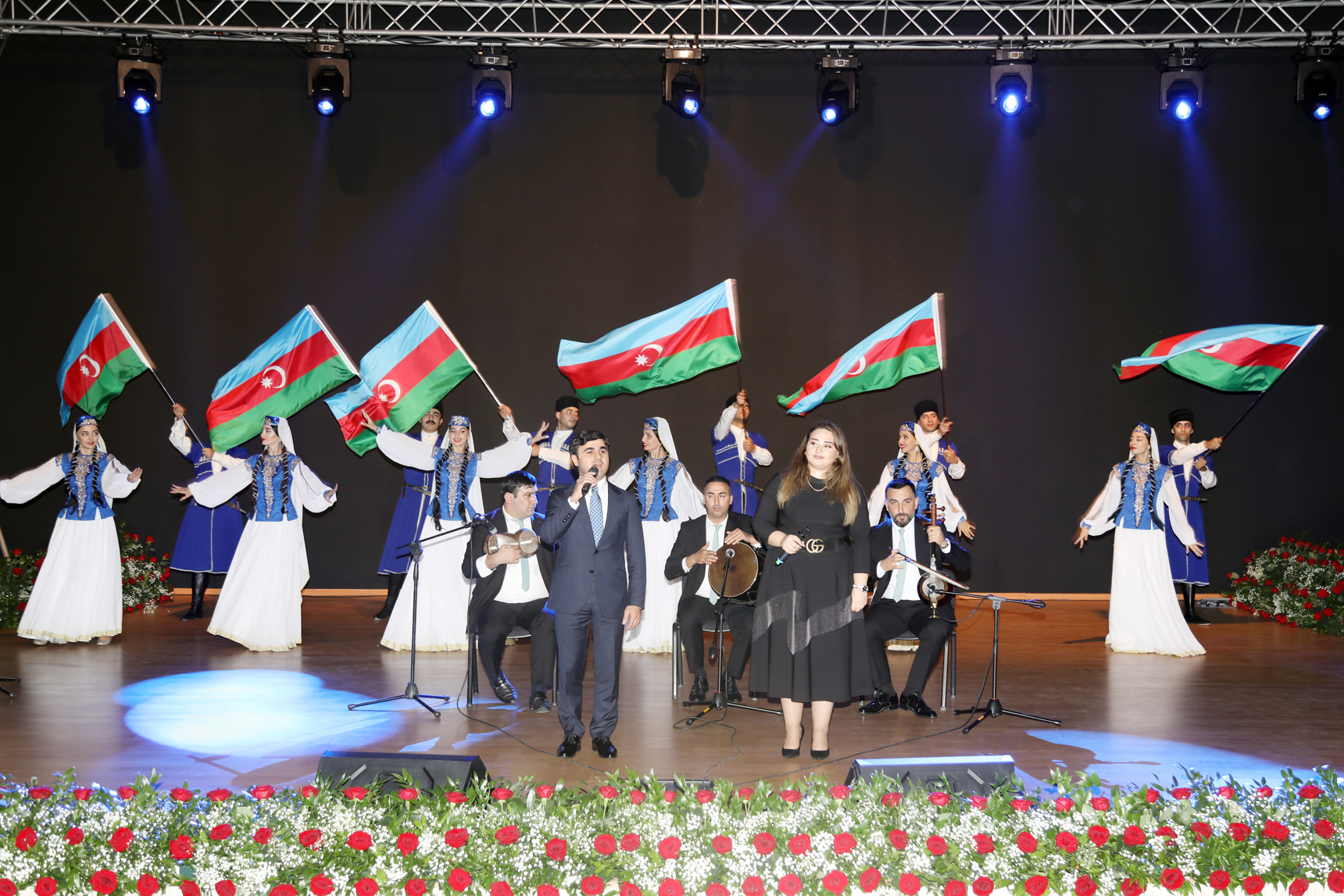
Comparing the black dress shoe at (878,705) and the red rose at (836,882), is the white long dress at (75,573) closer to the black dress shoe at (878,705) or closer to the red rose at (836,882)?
the black dress shoe at (878,705)

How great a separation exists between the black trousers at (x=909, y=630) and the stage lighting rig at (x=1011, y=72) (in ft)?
17.8

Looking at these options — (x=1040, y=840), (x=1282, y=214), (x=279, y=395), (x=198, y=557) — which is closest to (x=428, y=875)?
(x=1040, y=840)

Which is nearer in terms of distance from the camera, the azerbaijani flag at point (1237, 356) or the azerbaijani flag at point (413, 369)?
the azerbaijani flag at point (413, 369)

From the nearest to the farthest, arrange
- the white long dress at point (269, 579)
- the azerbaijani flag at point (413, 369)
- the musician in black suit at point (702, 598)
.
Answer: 1. the musician in black suit at point (702, 598)
2. the white long dress at point (269, 579)
3. the azerbaijani flag at point (413, 369)

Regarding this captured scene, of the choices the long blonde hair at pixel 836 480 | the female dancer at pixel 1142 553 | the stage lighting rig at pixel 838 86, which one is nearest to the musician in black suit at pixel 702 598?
the long blonde hair at pixel 836 480

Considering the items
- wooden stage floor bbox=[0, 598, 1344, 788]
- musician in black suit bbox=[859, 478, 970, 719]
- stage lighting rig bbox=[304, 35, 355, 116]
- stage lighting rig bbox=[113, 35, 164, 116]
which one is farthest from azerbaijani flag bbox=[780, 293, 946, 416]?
stage lighting rig bbox=[113, 35, 164, 116]

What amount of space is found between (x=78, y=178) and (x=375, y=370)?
4.84 m

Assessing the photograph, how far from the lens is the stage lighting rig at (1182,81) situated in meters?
9.39

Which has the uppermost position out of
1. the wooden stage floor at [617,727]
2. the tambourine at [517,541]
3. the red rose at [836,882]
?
the tambourine at [517,541]

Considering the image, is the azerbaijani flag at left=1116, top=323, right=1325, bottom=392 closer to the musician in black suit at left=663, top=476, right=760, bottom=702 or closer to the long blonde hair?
the musician in black suit at left=663, top=476, right=760, bottom=702

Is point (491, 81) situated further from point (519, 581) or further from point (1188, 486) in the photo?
point (1188, 486)

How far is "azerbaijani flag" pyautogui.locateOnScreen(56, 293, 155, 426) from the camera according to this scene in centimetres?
810

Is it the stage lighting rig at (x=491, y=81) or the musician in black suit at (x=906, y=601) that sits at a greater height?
the stage lighting rig at (x=491, y=81)

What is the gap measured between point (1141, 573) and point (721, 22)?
6375 mm
